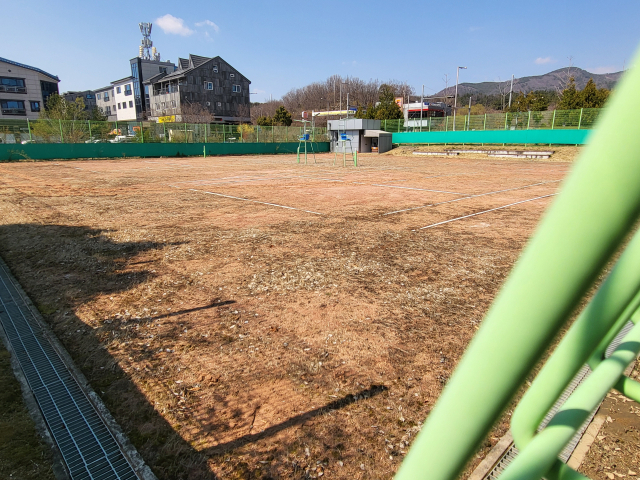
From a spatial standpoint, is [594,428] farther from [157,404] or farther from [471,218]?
[471,218]

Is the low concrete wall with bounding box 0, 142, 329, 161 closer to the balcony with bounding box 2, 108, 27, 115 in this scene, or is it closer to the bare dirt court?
the bare dirt court

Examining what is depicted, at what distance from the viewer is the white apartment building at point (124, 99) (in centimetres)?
8306

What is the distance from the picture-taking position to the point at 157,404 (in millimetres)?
3225

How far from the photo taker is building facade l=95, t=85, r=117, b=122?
8812 centimetres

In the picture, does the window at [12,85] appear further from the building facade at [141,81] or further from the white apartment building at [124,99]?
the building facade at [141,81]

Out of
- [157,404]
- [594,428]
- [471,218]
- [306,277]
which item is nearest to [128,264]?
[306,277]

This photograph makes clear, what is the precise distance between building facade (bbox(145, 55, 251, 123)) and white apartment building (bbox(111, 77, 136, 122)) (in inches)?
208

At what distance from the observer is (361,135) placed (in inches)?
1751

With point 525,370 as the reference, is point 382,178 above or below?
below

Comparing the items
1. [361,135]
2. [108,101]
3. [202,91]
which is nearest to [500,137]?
[361,135]

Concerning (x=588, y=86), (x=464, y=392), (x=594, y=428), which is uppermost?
(x=588, y=86)

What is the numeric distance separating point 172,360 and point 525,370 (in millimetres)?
3799

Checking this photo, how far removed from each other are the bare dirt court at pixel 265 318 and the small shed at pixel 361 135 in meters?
34.4

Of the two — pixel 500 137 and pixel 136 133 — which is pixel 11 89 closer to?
pixel 136 133
